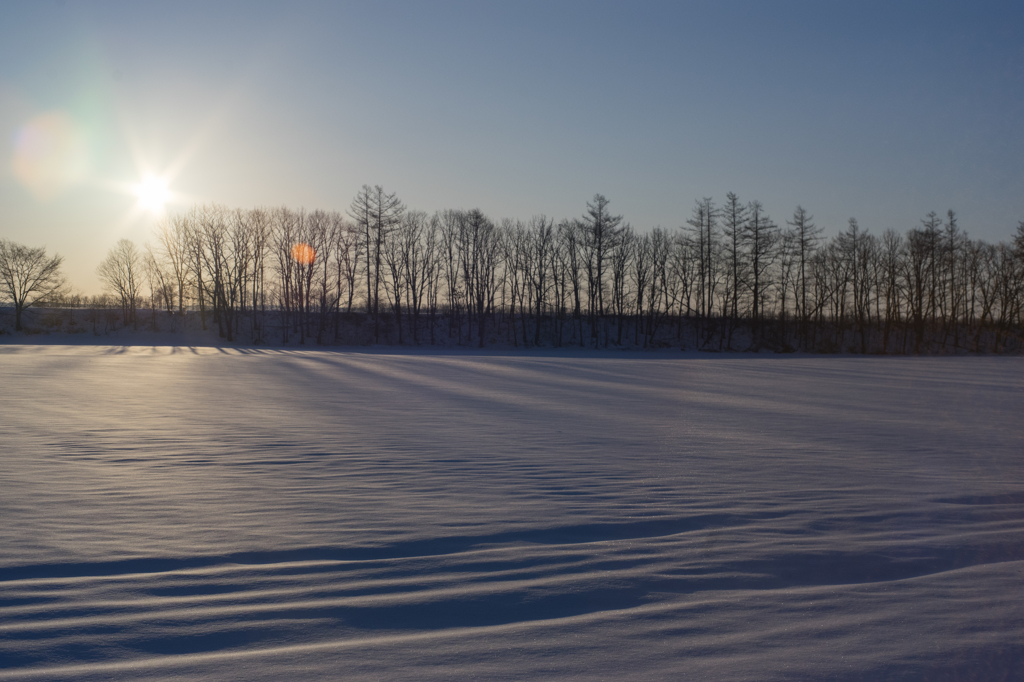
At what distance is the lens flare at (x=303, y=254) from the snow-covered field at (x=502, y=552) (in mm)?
47536

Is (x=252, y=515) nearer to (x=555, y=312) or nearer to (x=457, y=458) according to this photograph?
(x=457, y=458)

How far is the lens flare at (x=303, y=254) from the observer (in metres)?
54.0

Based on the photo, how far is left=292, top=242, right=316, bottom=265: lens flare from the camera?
177ft

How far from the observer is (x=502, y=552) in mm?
3770

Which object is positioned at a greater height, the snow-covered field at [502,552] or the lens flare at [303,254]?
the lens flare at [303,254]

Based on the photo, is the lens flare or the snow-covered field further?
the lens flare

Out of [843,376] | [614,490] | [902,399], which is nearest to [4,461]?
[614,490]

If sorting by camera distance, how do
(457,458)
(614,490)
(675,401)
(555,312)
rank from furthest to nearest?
(555,312)
(675,401)
(457,458)
(614,490)

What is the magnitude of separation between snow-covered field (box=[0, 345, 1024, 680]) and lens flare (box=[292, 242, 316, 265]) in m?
47.5

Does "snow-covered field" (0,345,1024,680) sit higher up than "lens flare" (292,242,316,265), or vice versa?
"lens flare" (292,242,316,265)

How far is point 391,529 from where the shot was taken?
416 cm

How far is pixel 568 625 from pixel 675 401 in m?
11.1

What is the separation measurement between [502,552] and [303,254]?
180 feet

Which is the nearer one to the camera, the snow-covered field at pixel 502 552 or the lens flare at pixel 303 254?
the snow-covered field at pixel 502 552
